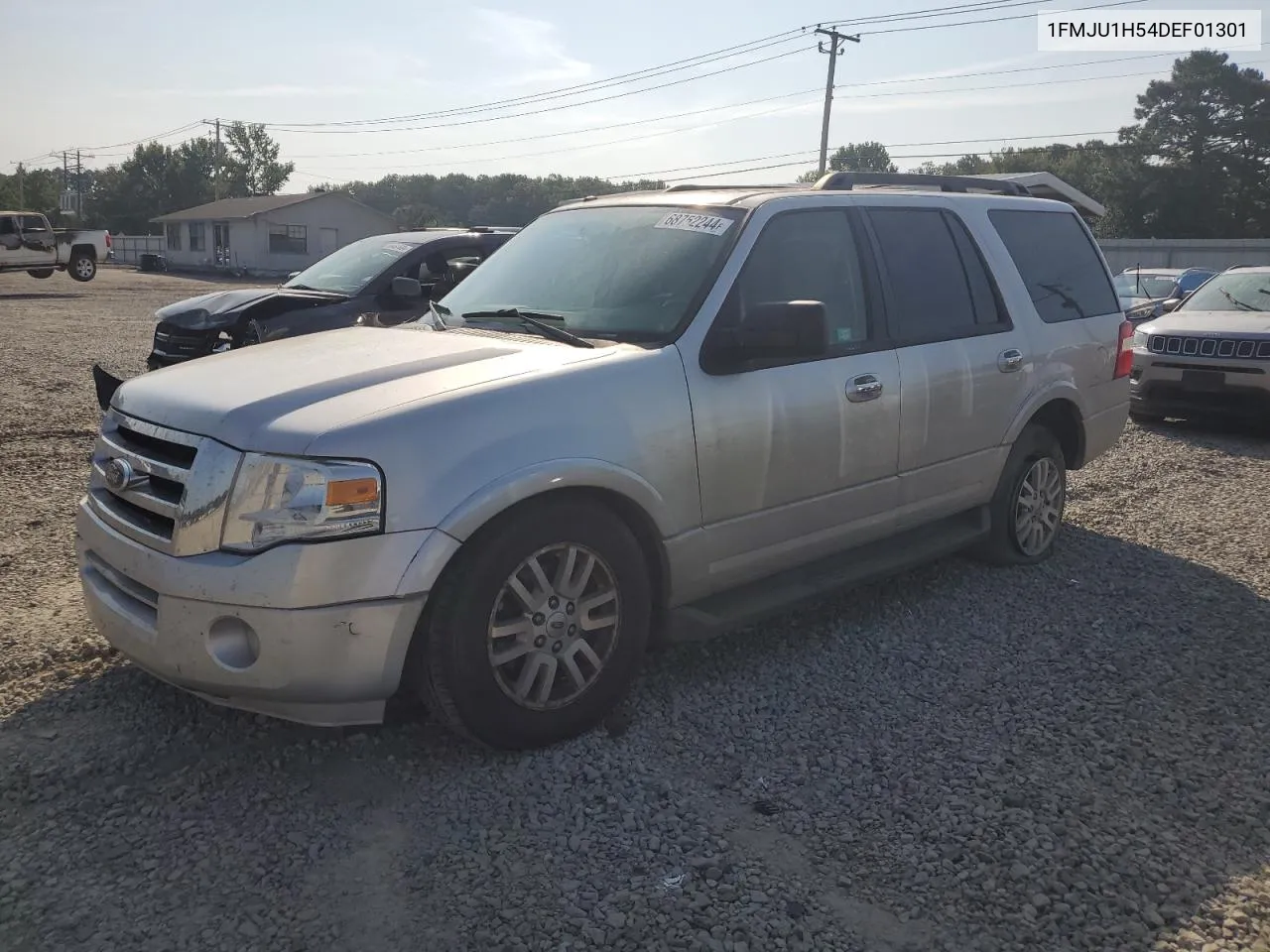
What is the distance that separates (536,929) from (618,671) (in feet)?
3.69

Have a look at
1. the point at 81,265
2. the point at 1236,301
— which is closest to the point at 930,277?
the point at 1236,301

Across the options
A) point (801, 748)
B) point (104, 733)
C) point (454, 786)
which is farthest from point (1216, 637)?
point (104, 733)

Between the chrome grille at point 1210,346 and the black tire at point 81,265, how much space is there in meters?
32.1

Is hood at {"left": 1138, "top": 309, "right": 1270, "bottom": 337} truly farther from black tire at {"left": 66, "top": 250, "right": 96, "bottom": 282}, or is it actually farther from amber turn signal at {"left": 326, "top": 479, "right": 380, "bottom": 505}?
black tire at {"left": 66, "top": 250, "right": 96, "bottom": 282}

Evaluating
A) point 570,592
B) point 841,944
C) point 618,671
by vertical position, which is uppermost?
point 570,592

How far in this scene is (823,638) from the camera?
15.5ft

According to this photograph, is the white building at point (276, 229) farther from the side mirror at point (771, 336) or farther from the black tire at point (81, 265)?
the side mirror at point (771, 336)

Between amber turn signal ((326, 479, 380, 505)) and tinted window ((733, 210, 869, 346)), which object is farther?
tinted window ((733, 210, 869, 346))

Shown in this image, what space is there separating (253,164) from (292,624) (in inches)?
3987

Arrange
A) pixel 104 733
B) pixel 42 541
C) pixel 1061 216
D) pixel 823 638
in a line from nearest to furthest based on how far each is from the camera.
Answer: pixel 104 733
pixel 823 638
pixel 42 541
pixel 1061 216

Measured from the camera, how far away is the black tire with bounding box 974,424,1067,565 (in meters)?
5.57

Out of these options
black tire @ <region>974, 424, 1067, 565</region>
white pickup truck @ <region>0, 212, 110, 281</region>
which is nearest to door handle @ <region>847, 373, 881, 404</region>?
black tire @ <region>974, 424, 1067, 565</region>

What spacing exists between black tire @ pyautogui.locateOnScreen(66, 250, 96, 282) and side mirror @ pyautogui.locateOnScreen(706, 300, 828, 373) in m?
34.2

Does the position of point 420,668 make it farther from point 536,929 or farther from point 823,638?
point 823,638
